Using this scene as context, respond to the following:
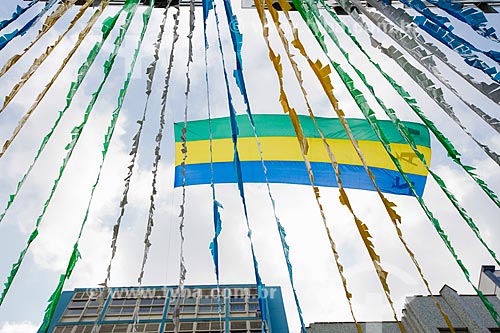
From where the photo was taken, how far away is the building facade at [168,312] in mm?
15477

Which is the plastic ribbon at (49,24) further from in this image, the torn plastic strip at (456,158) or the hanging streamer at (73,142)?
the torn plastic strip at (456,158)

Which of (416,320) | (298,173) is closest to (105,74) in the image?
(298,173)

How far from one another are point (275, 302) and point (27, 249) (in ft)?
45.4

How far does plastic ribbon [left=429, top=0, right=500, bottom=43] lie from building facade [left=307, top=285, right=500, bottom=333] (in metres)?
9.60

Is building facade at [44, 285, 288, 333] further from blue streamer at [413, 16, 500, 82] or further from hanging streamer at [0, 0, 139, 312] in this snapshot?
blue streamer at [413, 16, 500, 82]

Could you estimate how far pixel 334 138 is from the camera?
348 inches

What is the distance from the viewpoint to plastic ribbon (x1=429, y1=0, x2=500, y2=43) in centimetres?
330

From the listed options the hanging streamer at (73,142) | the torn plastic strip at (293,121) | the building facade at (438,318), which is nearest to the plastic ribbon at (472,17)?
the torn plastic strip at (293,121)

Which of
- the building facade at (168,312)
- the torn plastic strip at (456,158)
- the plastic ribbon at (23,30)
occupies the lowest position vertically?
the torn plastic strip at (456,158)

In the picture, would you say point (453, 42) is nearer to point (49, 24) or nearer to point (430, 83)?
point (430, 83)

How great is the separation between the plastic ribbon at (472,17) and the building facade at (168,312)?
12.2m

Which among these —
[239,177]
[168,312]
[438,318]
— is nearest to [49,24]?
[239,177]

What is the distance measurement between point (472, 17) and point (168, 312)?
14.2 meters

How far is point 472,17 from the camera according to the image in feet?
11.0
